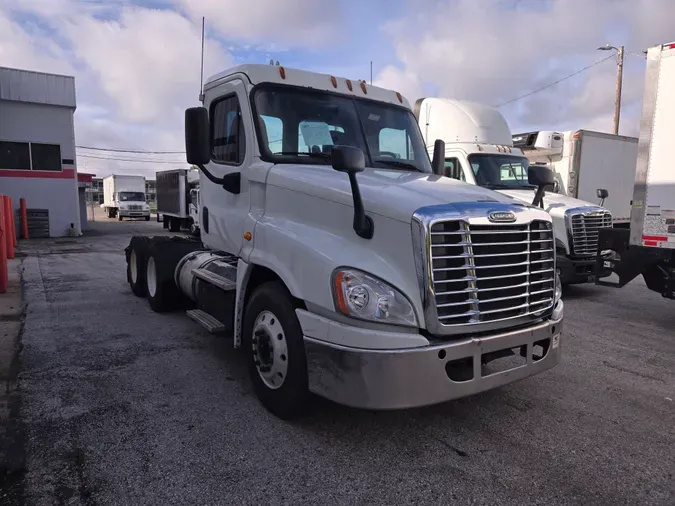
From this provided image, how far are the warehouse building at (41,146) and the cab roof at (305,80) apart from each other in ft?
64.1

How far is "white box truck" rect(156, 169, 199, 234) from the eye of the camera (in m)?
25.8

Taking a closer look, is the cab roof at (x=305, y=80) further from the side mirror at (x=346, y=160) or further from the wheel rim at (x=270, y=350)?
the wheel rim at (x=270, y=350)

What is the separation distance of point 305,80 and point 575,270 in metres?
5.72

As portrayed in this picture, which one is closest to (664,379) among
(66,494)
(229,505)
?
(229,505)

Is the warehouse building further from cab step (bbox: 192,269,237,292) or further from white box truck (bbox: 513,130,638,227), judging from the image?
cab step (bbox: 192,269,237,292)

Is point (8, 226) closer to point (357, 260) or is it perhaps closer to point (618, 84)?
point (357, 260)

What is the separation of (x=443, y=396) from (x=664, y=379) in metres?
→ 3.00

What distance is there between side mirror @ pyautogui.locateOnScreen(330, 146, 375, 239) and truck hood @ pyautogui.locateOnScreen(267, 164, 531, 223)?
0.10m

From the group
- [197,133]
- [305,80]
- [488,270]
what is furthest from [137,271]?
[488,270]

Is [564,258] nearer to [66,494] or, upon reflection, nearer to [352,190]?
[352,190]

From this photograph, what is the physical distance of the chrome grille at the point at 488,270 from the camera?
2.95m

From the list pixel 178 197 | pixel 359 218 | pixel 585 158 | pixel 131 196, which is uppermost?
pixel 585 158

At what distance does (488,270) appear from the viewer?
3.12 metres

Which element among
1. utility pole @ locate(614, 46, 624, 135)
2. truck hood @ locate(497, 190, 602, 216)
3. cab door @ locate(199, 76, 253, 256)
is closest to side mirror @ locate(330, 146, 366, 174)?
cab door @ locate(199, 76, 253, 256)
